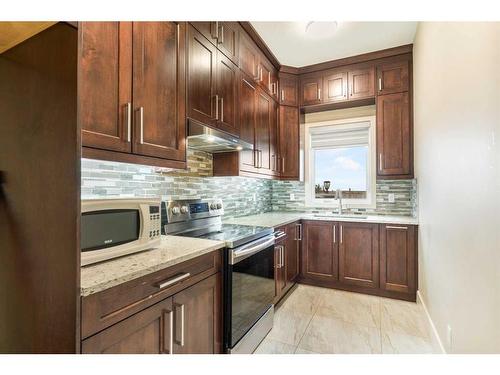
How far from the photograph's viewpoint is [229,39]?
2.24 m

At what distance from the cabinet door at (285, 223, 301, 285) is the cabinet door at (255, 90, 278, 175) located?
746 mm

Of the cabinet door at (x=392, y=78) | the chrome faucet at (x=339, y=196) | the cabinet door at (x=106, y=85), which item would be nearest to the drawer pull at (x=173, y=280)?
the cabinet door at (x=106, y=85)

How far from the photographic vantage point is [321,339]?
6.65 ft

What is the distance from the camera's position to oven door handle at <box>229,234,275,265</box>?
1591 millimetres

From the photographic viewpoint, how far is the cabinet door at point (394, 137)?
290cm

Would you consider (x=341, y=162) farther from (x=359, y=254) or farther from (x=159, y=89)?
(x=159, y=89)

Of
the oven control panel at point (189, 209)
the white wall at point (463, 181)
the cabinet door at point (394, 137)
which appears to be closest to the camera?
the white wall at point (463, 181)

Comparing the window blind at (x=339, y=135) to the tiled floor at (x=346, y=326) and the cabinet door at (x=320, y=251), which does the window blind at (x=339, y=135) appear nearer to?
the cabinet door at (x=320, y=251)

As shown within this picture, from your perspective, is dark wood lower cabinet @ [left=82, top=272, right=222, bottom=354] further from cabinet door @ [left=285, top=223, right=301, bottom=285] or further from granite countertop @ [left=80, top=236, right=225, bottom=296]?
cabinet door @ [left=285, top=223, right=301, bottom=285]

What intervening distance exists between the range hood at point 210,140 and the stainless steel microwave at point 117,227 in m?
0.62
